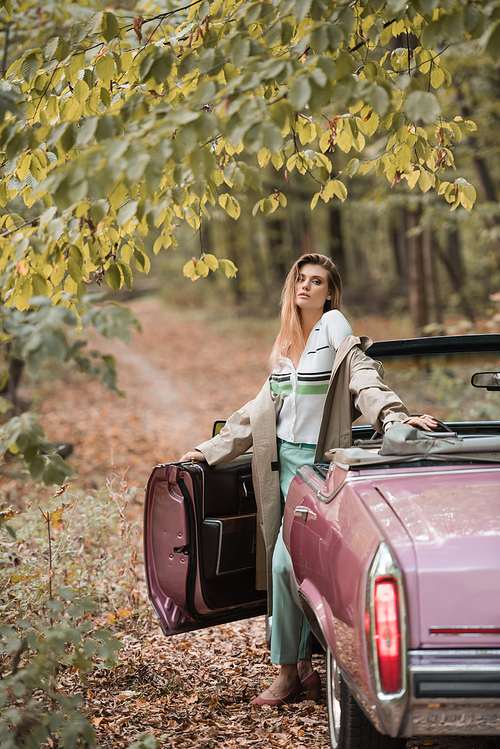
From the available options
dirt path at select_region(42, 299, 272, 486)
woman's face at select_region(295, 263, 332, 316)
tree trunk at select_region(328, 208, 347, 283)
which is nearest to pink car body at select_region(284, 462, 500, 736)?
woman's face at select_region(295, 263, 332, 316)

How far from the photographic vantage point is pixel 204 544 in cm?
377

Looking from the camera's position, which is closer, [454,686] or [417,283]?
[454,686]

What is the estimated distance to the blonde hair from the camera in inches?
151

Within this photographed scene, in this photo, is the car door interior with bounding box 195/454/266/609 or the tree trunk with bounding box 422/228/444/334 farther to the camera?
the tree trunk with bounding box 422/228/444/334

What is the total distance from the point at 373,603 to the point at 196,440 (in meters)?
8.96

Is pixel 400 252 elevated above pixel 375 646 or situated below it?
above

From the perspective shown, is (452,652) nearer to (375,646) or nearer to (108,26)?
(375,646)

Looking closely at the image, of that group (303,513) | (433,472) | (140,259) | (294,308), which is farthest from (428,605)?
(140,259)

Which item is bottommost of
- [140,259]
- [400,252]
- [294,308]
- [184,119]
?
[294,308]

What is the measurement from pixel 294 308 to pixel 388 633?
2230 millimetres

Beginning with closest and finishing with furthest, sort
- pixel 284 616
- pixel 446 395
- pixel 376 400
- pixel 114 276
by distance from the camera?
pixel 376 400, pixel 114 276, pixel 284 616, pixel 446 395

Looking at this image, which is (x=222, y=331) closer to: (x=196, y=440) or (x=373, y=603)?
(x=196, y=440)

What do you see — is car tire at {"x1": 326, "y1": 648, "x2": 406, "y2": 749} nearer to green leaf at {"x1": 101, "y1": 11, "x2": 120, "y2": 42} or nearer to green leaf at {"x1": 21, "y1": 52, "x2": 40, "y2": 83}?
green leaf at {"x1": 101, "y1": 11, "x2": 120, "y2": 42}

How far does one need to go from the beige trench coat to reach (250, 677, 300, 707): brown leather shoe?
0.58 meters
